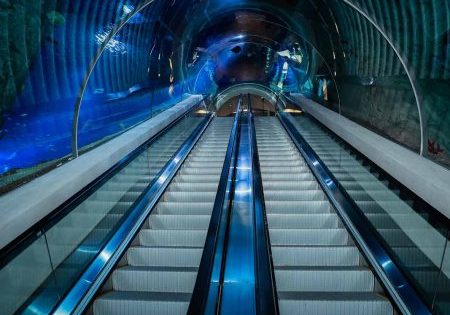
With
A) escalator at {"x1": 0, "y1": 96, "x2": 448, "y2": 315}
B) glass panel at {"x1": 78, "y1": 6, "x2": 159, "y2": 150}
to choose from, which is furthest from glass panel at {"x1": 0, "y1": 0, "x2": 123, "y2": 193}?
escalator at {"x1": 0, "y1": 96, "x2": 448, "y2": 315}

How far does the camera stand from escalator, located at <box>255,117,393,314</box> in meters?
2.98

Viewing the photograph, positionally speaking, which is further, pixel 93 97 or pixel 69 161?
pixel 93 97

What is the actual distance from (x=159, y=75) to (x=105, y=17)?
3898mm

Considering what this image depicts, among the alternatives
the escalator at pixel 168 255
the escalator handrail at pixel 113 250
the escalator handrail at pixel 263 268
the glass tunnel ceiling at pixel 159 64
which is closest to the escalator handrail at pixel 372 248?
the escalator handrail at pixel 263 268

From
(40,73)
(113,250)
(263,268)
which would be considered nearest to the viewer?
Result: (263,268)

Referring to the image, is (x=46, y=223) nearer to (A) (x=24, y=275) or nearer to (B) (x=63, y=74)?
(A) (x=24, y=275)

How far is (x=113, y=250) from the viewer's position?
3549 millimetres

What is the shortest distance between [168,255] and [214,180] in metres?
2.38

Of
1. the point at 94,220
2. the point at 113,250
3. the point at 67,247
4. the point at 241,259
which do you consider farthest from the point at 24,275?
the point at 241,259

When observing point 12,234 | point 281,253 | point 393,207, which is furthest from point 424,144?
point 12,234

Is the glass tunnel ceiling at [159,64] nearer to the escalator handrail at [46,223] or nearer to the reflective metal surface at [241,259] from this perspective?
the escalator handrail at [46,223]

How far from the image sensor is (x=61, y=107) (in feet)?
27.3

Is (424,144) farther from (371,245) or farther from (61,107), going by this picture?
(61,107)

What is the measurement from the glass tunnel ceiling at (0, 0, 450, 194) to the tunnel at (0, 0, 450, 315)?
0.12ft
